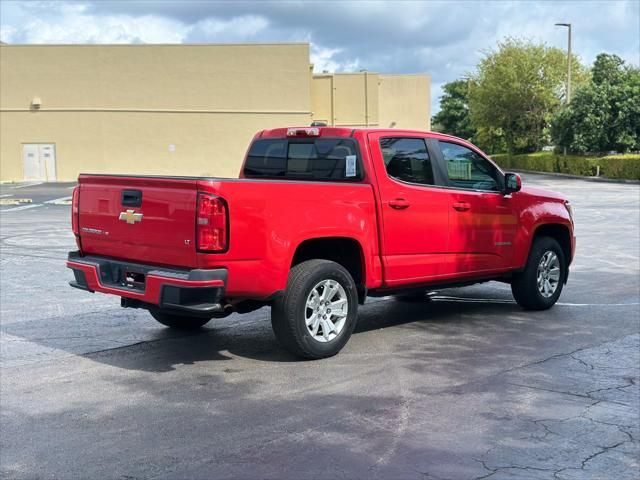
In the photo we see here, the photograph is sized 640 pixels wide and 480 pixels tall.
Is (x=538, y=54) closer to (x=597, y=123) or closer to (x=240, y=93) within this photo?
(x=597, y=123)

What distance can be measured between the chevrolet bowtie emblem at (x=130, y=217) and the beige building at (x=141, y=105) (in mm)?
42587

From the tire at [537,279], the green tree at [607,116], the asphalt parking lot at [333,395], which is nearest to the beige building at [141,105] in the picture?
the green tree at [607,116]

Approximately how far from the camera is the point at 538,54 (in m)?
59.2

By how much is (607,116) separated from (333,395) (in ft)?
145

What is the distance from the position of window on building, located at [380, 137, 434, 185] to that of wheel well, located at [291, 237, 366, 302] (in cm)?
86

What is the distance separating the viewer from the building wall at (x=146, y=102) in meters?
47.8

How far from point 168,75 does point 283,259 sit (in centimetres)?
4435

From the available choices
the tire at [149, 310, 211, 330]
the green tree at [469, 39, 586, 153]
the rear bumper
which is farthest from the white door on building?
the rear bumper

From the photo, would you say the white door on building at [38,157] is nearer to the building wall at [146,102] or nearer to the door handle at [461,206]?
the building wall at [146,102]

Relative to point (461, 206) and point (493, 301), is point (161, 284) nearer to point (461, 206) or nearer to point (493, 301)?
point (461, 206)

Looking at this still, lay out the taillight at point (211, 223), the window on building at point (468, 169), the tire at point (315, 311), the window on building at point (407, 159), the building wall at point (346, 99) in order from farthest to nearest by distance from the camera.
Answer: the building wall at point (346, 99)
the window on building at point (468, 169)
the window on building at point (407, 159)
the tire at point (315, 311)
the taillight at point (211, 223)

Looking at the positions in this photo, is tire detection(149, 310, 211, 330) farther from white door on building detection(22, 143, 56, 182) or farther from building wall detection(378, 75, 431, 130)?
building wall detection(378, 75, 431, 130)

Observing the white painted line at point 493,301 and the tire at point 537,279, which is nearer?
the tire at point 537,279

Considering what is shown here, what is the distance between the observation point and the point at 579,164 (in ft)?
155
